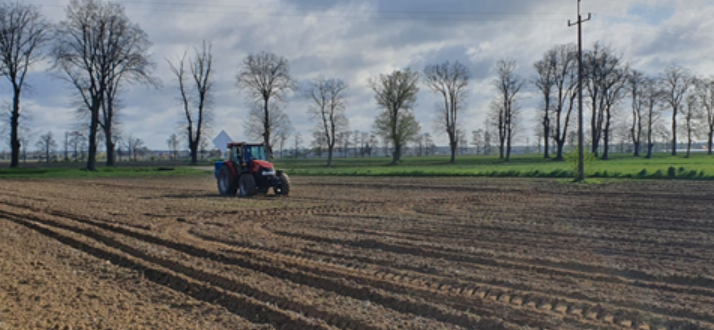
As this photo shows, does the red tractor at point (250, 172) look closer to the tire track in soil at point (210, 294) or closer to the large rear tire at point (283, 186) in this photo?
the large rear tire at point (283, 186)

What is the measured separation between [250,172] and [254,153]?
70 centimetres

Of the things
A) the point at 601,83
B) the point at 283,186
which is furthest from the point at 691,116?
the point at 283,186

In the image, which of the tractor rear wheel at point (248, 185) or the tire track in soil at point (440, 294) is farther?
the tractor rear wheel at point (248, 185)

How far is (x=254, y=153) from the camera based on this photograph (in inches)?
A: 790

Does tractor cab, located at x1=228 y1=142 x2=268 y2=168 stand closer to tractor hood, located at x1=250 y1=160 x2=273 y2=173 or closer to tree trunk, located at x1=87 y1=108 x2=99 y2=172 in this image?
tractor hood, located at x1=250 y1=160 x2=273 y2=173

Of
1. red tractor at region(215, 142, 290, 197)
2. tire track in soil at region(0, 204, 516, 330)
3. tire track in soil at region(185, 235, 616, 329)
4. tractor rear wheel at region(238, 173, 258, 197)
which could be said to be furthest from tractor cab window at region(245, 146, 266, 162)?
tire track in soil at region(185, 235, 616, 329)

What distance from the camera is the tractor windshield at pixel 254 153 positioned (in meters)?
20.0

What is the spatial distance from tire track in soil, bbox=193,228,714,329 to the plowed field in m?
0.02

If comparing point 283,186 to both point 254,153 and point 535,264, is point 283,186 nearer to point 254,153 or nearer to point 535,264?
point 254,153

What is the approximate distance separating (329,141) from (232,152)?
47.2 metres

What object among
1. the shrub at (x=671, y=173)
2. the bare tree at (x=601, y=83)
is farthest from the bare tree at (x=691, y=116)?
the shrub at (x=671, y=173)

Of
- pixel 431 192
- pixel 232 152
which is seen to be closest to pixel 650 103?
pixel 431 192

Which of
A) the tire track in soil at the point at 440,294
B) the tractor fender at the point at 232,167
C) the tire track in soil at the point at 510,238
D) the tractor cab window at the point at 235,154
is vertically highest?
the tractor cab window at the point at 235,154

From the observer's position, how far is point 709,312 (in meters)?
5.57
